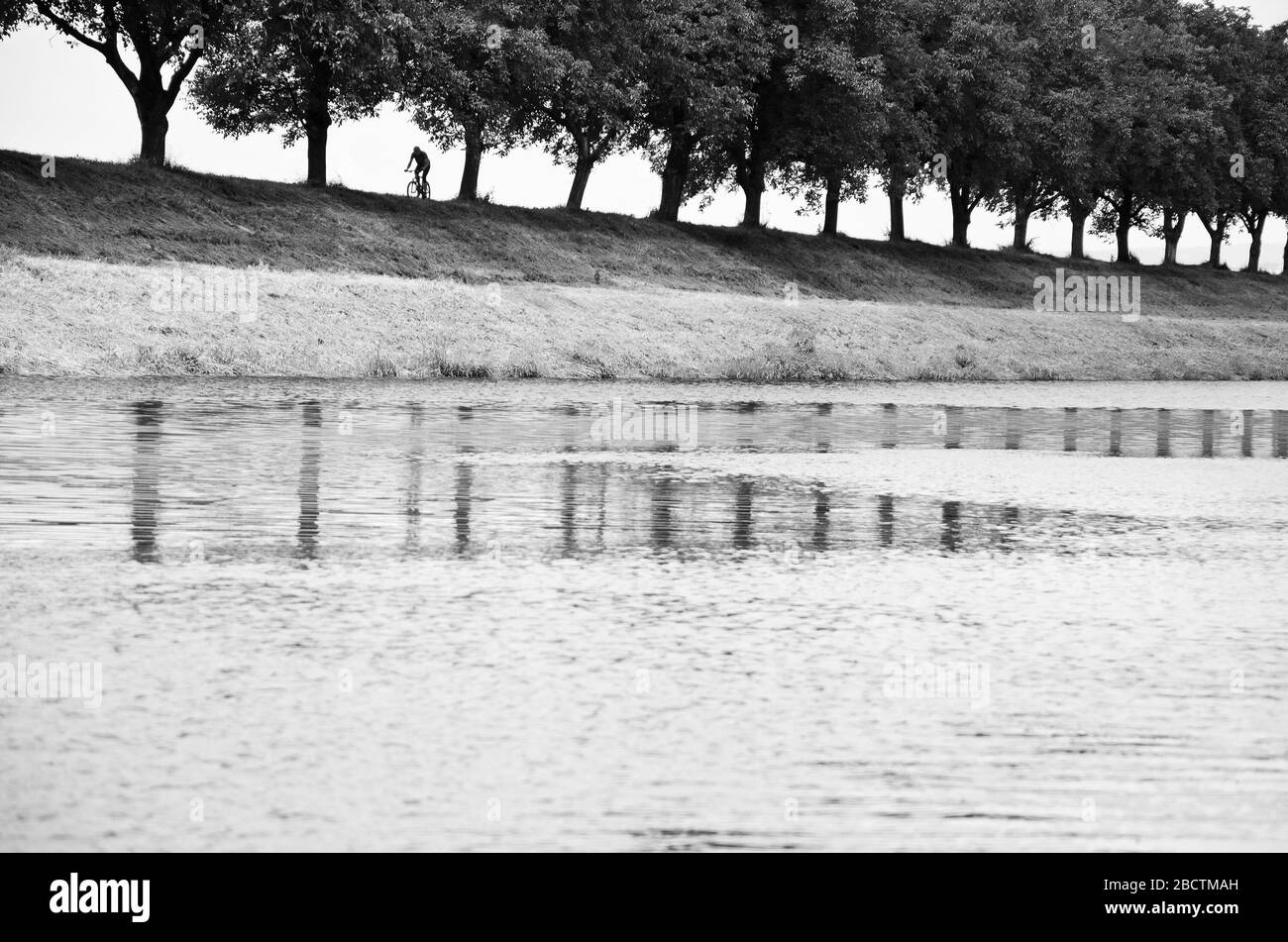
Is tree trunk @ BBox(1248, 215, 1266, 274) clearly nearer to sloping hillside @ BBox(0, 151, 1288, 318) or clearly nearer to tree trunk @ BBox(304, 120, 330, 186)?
sloping hillside @ BBox(0, 151, 1288, 318)

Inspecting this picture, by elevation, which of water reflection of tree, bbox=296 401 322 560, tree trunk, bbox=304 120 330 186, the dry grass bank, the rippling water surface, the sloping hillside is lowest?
the rippling water surface

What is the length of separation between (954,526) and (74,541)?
18.4 ft

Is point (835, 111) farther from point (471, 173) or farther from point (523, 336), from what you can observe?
point (523, 336)

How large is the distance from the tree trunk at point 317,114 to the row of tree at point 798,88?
0.07 meters

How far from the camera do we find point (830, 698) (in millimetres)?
6758

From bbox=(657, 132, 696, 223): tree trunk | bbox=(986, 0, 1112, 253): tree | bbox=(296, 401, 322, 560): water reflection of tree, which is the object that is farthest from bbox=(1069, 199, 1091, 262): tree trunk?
bbox=(296, 401, 322, 560): water reflection of tree

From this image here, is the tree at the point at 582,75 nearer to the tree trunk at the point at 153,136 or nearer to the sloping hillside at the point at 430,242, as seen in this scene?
the sloping hillside at the point at 430,242

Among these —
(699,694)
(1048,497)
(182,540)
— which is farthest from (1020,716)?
(1048,497)

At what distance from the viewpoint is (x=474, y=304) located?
40250 millimetres

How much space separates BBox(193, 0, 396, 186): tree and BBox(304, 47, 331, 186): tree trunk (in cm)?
3

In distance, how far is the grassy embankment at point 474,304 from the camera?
110ft

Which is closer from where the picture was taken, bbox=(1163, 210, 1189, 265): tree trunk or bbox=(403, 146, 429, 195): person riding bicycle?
bbox=(403, 146, 429, 195): person riding bicycle

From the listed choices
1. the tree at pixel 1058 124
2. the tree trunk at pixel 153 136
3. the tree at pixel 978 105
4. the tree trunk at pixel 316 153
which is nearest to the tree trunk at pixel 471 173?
the tree trunk at pixel 316 153

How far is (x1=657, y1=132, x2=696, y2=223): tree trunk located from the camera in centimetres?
6269
